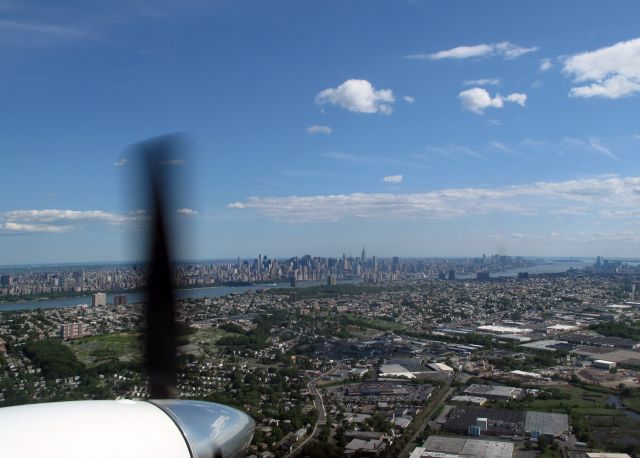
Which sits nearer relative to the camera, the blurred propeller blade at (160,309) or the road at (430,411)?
the blurred propeller blade at (160,309)

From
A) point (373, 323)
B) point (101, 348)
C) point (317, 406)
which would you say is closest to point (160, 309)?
point (317, 406)

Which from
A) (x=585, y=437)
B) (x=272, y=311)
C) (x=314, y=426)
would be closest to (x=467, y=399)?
(x=585, y=437)

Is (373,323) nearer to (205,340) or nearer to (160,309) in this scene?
(205,340)

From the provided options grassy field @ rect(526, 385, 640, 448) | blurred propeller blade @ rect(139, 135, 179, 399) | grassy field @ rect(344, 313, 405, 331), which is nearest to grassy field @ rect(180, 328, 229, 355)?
grassy field @ rect(344, 313, 405, 331)

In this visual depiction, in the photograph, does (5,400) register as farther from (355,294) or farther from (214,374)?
(355,294)

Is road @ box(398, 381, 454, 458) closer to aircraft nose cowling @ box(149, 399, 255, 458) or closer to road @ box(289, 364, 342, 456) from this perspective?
road @ box(289, 364, 342, 456)

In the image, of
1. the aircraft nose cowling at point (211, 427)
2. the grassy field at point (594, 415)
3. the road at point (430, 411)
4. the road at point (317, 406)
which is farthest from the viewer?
the grassy field at point (594, 415)

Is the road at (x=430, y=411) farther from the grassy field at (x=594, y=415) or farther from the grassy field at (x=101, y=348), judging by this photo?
the grassy field at (x=101, y=348)

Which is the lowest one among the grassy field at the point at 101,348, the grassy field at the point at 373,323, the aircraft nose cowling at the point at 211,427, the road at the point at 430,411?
the grassy field at the point at 373,323

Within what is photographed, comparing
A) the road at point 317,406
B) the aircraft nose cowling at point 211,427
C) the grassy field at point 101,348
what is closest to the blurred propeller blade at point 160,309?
the aircraft nose cowling at point 211,427

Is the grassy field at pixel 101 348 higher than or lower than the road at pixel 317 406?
higher
